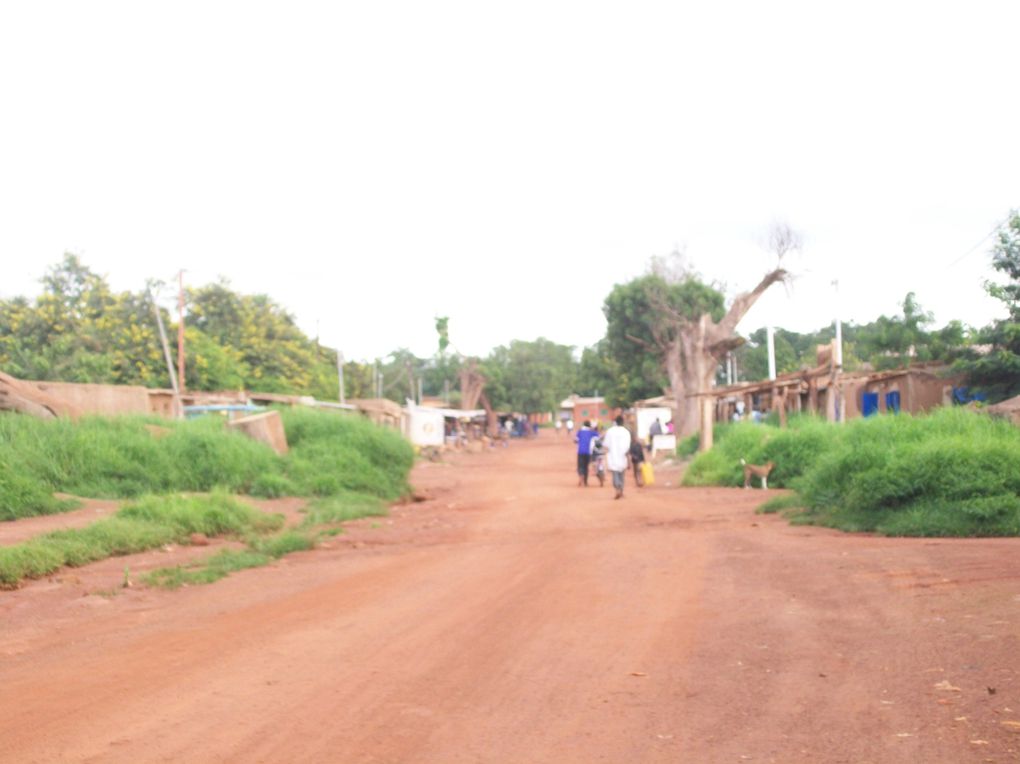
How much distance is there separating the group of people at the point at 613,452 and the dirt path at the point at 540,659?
29.6 ft

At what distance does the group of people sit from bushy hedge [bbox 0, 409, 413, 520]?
4.44m

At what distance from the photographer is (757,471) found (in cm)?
2242

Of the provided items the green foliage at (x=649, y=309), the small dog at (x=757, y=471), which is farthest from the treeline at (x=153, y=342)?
the small dog at (x=757, y=471)

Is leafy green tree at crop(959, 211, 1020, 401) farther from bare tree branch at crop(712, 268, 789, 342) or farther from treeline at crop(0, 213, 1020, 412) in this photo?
bare tree branch at crop(712, 268, 789, 342)

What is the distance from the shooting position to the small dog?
22.3m

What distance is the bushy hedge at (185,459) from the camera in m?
16.3

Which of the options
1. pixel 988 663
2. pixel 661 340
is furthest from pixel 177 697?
pixel 661 340

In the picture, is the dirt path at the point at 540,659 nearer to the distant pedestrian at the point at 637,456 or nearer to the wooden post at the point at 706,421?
the distant pedestrian at the point at 637,456

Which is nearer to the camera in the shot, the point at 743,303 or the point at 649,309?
the point at 743,303

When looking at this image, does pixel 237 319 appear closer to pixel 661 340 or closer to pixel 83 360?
pixel 83 360

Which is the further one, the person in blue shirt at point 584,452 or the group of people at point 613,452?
the person in blue shirt at point 584,452

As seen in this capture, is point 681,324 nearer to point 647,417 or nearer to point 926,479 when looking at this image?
point 647,417

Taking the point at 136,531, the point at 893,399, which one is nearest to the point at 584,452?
the point at 893,399

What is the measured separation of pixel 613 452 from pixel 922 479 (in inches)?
338
